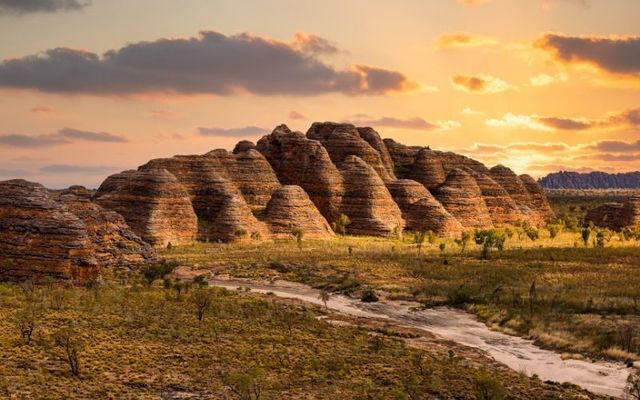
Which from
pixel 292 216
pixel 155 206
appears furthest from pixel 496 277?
pixel 155 206

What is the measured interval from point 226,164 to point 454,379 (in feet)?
213

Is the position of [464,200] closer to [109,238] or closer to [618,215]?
[618,215]

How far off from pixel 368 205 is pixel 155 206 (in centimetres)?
2837

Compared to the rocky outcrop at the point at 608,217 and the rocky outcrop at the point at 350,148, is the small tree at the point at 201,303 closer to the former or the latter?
the rocky outcrop at the point at 350,148

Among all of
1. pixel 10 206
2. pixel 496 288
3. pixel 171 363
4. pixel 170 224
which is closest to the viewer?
pixel 171 363

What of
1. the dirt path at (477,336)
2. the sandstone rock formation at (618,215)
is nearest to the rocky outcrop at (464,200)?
the sandstone rock formation at (618,215)

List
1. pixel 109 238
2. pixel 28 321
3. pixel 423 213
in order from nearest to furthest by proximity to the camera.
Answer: pixel 28 321
pixel 109 238
pixel 423 213

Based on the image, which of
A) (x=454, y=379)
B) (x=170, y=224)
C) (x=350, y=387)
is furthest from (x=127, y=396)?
(x=170, y=224)

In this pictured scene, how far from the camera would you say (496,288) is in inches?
1745

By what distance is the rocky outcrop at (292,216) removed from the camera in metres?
76.4

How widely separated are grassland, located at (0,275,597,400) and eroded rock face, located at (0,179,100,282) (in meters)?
1.98

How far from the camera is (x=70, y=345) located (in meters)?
26.0

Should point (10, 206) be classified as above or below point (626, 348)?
above

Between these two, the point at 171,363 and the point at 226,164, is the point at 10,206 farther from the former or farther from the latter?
the point at 226,164
